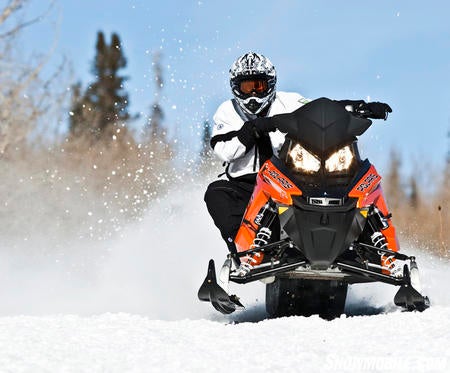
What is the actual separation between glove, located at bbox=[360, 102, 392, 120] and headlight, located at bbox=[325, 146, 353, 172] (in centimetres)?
51

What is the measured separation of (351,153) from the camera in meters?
5.32

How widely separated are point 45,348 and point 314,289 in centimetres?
232

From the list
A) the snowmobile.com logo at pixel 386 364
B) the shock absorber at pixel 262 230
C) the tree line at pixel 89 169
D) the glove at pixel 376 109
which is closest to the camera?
the snowmobile.com logo at pixel 386 364

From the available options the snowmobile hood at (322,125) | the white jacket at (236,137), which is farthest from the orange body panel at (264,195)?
the white jacket at (236,137)

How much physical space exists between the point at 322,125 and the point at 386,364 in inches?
80.9

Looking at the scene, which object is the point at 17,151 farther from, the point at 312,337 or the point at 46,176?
the point at 312,337

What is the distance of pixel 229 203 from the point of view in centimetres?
620

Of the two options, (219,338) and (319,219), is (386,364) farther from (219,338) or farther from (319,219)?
(319,219)

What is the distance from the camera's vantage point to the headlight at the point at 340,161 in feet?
17.1

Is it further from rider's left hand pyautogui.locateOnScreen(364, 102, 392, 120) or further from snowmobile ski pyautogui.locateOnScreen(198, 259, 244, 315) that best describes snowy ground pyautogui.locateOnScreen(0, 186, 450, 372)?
rider's left hand pyautogui.locateOnScreen(364, 102, 392, 120)

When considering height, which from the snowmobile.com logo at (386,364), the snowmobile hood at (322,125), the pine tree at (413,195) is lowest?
the snowmobile.com logo at (386,364)

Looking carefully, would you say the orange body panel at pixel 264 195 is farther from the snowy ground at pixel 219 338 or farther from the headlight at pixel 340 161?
the snowy ground at pixel 219 338

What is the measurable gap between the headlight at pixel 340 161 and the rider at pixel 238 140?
0.81 metres

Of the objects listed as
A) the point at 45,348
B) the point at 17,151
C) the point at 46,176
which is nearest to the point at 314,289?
the point at 45,348
